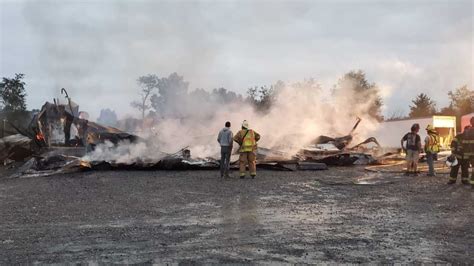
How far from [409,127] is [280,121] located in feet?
48.8

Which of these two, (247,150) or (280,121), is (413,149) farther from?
(280,121)

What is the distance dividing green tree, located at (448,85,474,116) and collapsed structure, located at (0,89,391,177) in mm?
39716

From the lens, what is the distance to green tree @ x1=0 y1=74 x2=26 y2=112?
86.4 ft

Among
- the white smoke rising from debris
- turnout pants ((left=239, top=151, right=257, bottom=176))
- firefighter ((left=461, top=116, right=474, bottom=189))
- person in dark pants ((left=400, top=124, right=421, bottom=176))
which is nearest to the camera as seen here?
firefighter ((left=461, top=116, right=474, bottom=189))

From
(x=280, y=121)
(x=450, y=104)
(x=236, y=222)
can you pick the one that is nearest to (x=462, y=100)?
(x=450, y=104)

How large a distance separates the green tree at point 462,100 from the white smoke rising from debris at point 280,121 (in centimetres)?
3561

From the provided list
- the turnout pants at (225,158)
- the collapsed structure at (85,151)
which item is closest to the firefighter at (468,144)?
the collapsed structure at (85,151)

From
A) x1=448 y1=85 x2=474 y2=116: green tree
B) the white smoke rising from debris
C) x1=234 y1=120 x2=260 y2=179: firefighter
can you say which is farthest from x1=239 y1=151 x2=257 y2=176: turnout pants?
x1=448 y1=85 x2=474 y2=116: green tree

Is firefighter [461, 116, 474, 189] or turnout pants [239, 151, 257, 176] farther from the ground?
firefighter [461, 116, 474, 189]

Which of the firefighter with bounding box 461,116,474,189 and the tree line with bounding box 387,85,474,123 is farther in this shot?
the tree line with bounding box 387,85,474,123

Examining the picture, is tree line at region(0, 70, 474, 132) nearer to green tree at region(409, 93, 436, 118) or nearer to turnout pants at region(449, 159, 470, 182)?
turnout pants at region(449, 159, 470, 182)

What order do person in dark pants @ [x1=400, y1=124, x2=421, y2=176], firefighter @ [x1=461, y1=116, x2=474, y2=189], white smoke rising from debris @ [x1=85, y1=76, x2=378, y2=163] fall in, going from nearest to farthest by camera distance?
firefighter @ [x1=461, y1=116, x2=474, y2=189], person in dark pants @ [x1=400, y1=124, x2=421, y2=176], white smoke rising from debris @ [x1=85, y1=76, x2=378, y2=163]

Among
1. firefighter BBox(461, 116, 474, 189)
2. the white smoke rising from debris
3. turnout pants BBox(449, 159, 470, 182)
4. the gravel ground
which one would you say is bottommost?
the gravel ground

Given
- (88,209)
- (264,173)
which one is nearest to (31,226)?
(88,209)
